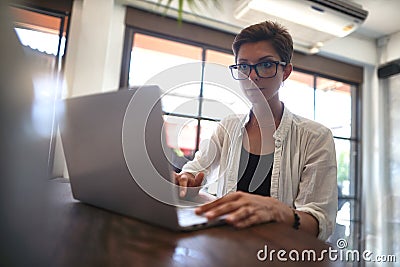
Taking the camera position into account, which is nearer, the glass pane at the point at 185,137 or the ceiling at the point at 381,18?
the glass pane at the point at 185,137

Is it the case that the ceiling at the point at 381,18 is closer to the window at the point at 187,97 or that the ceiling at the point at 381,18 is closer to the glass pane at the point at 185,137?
the window at the point at 187,97

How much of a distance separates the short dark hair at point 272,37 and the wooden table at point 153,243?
50 centimetres

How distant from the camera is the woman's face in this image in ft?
2.21

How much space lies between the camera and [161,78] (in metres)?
0.55

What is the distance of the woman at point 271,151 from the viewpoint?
1.92ft

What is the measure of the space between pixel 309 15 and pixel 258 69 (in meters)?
1.06

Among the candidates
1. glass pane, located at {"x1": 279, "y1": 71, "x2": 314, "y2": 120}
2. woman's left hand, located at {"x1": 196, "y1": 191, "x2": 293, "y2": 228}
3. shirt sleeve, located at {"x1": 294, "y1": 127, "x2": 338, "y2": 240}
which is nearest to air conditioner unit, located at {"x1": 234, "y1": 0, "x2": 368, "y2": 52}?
glass pane, located at {"x1": 279, "y1": 71, "x2": 314, "y2": 120}

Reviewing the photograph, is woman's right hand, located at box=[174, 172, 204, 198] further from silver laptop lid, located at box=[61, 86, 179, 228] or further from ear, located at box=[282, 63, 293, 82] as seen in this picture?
ear, located at box=[282, 63, 293, 82]

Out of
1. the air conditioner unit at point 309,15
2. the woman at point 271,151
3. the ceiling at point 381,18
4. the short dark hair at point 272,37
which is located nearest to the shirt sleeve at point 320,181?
the woman at point 271,151

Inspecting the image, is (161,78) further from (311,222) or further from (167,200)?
(311,222)

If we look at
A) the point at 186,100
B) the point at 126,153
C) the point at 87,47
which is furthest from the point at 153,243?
the point at 87,47

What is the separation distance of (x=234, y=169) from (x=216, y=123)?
0.20 meters

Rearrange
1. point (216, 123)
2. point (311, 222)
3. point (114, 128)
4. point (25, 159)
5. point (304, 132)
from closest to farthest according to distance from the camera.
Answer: point (25, 159) → point (114, 128) → point (311, 222) → point (304, 132) → point (216, 123)

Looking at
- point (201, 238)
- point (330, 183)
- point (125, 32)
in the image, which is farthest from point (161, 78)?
point (125, 32)
